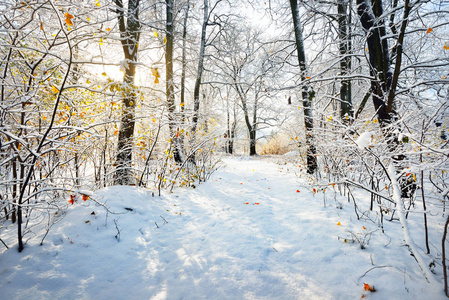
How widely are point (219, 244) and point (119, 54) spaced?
6.21 m

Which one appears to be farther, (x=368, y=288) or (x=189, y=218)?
(x=189, y=218)

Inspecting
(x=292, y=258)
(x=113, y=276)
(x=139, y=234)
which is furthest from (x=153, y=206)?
(x=292, y=258)

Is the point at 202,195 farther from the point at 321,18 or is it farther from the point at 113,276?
the point at 321,18

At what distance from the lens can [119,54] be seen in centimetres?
583

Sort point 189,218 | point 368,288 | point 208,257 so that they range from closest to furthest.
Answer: point 368,288 → point 208,257 → point 189,218

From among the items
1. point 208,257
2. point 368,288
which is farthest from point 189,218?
point 368,288

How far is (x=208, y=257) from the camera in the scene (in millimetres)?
2244

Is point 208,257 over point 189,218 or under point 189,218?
under

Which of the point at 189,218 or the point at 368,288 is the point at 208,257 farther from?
the point at 368,288

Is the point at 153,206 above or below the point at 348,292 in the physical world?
above

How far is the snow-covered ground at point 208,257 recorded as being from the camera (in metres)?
1.69

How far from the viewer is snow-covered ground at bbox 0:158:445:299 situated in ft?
5.54

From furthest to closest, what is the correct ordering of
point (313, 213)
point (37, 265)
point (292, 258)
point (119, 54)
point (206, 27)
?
point (206, 27), point (119, 54), point (313, 213), point (292, 258), point (37, 265)

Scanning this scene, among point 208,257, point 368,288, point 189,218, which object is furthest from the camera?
point 189,218
